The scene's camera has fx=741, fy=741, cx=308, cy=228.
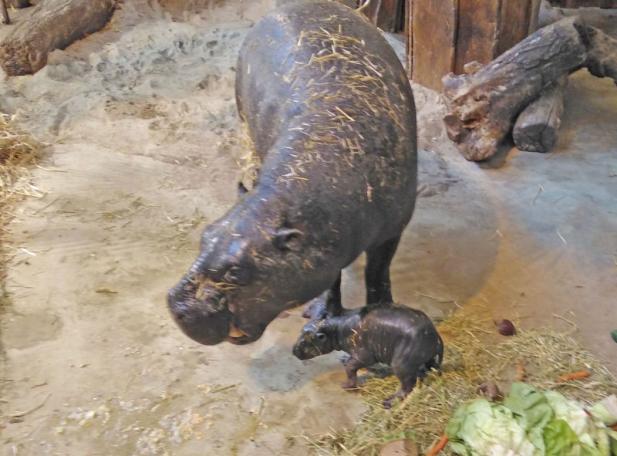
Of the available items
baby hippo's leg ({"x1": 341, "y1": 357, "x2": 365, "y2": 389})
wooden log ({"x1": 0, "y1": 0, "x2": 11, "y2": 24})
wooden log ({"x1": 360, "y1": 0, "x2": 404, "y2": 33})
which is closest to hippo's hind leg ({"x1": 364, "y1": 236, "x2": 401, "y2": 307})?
baby hippo's leg ({"x1": 341, "y1": 357, "x2": 365, "y2": 389})

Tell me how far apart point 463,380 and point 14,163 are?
3.73 metres

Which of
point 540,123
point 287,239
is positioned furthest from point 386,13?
point 287,239

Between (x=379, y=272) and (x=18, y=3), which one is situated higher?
(x=18, y=3)

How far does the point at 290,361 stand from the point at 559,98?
3.30m

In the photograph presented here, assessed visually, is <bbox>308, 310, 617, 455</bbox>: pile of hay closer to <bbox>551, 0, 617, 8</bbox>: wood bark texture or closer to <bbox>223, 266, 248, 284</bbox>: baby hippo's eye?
<bbox>223, 266, 248, 284</bbox>: baby hippo's eye

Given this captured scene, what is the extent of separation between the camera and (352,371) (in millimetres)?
3527

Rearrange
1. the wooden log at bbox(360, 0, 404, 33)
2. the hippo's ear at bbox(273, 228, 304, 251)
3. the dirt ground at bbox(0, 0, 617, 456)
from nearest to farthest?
the hippo's ear at bbox(273, 228, 304, 251) → the dirt ground at bbox(0, 0, 617, 456) → the wooden log at bbox(360, 0, 404, 33)

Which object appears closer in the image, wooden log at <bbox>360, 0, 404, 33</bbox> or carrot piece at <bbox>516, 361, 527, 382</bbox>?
carrot piece at <bbox>516, 361, 527, 382</bbox>

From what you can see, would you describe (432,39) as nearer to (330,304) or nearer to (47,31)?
(330,304)

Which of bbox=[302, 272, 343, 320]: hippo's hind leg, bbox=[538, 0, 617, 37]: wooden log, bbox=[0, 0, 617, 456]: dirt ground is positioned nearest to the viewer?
bbox=[0, 0, 617, 456]: dirt ground

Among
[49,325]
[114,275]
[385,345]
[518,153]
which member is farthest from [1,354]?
[518,153]

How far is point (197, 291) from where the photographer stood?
2.83 metres

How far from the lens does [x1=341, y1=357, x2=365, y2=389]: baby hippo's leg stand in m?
3.48

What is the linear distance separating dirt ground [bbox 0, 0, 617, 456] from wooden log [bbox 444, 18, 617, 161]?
0.20m
